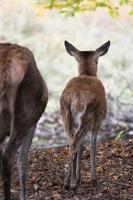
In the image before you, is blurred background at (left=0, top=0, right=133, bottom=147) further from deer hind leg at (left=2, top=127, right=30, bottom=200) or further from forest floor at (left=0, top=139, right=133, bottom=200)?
deer hind leg at (left=2, top=127, right=30, bottom=200)

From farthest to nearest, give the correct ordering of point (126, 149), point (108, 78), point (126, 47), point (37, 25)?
point (37, 25)
point (126, 47)
point (108, 78)
point (126, 149)

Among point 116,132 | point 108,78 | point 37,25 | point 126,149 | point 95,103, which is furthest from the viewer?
point 37,25

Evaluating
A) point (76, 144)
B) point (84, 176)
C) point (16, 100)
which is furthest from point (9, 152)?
point (84, 176)

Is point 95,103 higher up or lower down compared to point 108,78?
Result: higher up

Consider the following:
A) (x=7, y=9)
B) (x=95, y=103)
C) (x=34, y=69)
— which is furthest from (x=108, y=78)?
(x=34, y=69)

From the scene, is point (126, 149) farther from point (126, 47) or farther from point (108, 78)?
point (126, 47)

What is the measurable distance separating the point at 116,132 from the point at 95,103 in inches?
214

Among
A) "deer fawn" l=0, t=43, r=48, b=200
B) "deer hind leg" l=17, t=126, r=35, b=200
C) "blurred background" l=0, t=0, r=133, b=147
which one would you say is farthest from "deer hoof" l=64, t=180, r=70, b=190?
"blurred background" l=0, t=0, r=133, b=147

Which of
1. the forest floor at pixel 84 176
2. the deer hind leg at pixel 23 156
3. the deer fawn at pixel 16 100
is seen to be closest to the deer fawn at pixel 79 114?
the forest floor at pixel 84 176

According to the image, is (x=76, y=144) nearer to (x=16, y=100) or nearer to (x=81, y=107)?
(x=81, y=107)

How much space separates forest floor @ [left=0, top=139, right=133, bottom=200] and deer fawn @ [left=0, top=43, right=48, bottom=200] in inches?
43.5

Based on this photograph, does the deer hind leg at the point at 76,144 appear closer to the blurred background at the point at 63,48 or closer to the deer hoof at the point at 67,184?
the deer hoof at the point at 67,184

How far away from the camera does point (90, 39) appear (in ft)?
54.6

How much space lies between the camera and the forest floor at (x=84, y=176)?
5887 millimetres
